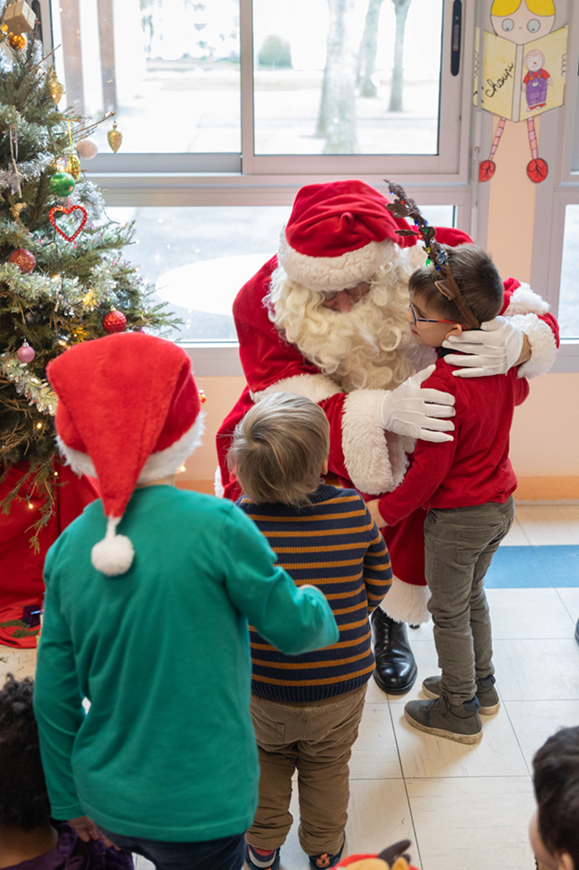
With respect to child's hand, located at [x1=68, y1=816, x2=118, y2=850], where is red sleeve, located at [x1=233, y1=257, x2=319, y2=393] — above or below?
above

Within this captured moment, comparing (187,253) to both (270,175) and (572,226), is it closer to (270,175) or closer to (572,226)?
(270,175)

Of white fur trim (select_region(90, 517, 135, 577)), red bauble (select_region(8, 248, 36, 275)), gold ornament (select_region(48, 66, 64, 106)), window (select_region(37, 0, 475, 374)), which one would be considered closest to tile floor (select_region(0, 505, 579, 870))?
white fur trim (select_region(90, 517, 135, 577))

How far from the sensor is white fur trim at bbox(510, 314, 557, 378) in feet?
6.36

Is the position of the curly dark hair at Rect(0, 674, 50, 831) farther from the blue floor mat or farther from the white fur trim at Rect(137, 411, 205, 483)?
the blue floor mat

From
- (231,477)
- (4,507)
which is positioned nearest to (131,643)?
(231,477)

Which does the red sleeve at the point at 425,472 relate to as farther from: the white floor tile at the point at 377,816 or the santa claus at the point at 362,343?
the white floor tile at the point at 377,816

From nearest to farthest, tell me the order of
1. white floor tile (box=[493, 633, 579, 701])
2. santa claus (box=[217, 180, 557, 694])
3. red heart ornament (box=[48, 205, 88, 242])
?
santa claus (box=[217, 180, 557, 694])
white floor tile (box=[493, 633, 579, 701])
red heart ornament (box=[48, 205, 88, 242])

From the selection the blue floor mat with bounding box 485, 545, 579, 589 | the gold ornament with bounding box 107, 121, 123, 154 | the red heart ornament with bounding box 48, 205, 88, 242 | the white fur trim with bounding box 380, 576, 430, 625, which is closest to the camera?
the white fur trim with bounding box 380, 576, 430, 625

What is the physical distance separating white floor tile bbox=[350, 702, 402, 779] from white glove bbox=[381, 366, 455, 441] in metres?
0.89

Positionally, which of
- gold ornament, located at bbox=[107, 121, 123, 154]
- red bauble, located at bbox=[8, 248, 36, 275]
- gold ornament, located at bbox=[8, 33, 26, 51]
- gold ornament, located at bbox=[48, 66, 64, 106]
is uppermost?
gold ornament, located at bbox=[8, 33, 26, 51]

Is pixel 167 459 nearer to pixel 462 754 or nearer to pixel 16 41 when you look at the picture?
pixel 462 754

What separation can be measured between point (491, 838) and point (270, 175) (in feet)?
8.46

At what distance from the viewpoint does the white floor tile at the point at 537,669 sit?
229 cm

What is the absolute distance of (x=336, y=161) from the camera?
3.23 metres
